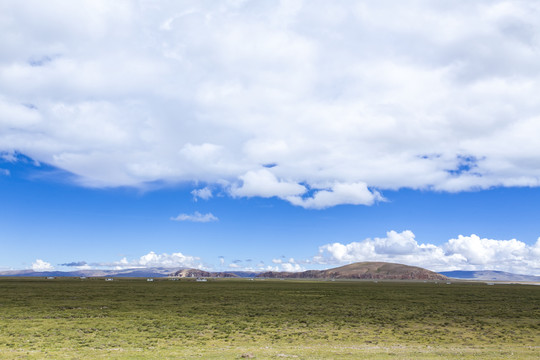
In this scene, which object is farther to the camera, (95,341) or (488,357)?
(95,341)

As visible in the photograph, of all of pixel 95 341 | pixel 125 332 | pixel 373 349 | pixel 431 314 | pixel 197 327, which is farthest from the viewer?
pixel 431 314

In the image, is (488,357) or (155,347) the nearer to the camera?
(488,357)

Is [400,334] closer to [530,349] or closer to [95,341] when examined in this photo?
[530,349]

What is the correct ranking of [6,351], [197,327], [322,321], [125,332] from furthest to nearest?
[322,321]
[197,327]
[125,332]
[6,351]

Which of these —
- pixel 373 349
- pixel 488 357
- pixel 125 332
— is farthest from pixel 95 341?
pixel 488 357

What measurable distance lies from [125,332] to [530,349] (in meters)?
35.5

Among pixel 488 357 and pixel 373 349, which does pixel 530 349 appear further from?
pixel 373 349

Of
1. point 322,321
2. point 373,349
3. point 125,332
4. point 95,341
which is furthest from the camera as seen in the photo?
point 322,321

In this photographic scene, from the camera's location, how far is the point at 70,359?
2561 centimetres

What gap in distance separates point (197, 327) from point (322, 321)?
586 inches

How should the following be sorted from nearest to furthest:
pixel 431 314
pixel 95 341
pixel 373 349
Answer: pixel 373 349
pixel 95 341
pixel 431 314

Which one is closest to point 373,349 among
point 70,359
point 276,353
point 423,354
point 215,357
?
point 423,354

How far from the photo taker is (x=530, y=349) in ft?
101

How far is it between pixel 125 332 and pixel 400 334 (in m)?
26.8
